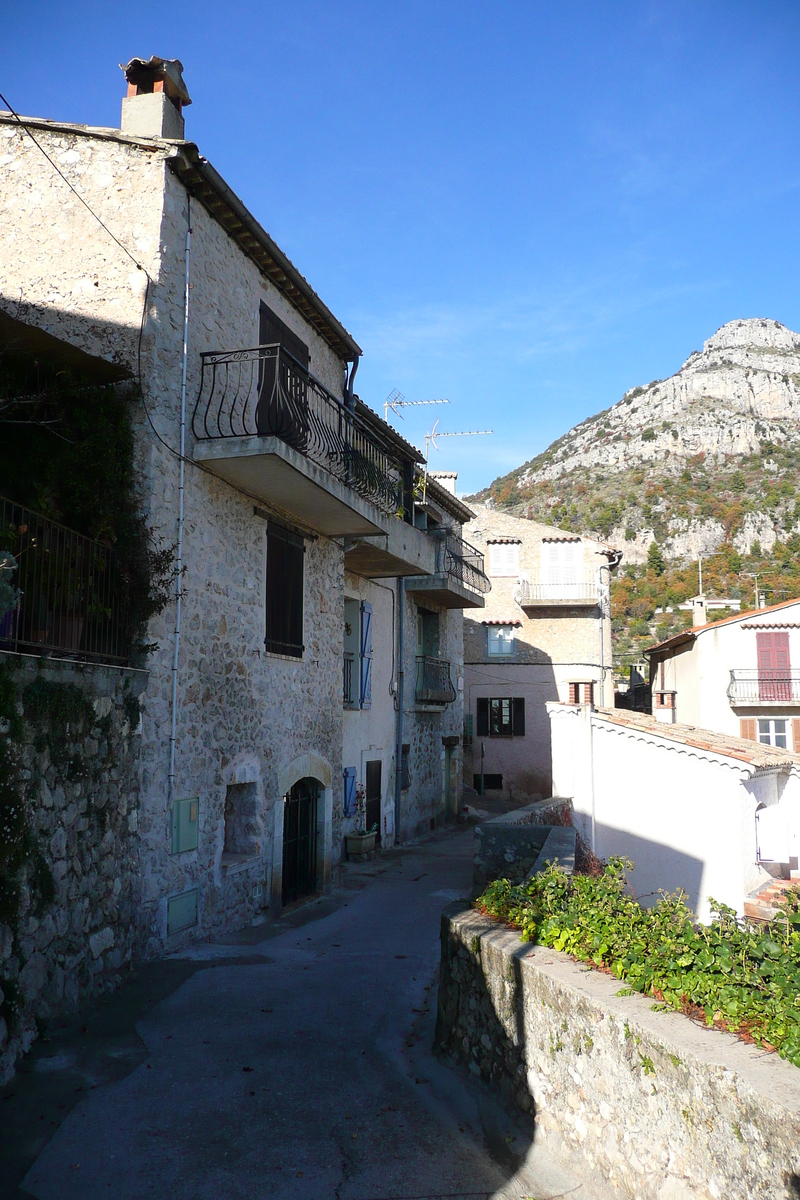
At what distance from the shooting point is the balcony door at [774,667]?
2859 centimetres

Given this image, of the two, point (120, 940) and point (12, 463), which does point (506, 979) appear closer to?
point (120, 940)

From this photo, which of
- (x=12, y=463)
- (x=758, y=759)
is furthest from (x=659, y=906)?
(x=758, y=759)

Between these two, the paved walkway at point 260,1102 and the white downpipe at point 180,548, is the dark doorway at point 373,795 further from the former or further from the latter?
the white downpipe at point 180,548

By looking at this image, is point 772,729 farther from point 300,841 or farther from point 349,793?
point 300,841

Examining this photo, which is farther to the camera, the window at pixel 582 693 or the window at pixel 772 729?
the window at pixel 772 729

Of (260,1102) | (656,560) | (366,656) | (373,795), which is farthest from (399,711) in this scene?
(656,560)

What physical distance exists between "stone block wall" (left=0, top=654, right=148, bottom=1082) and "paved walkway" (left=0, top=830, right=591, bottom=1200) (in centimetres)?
34

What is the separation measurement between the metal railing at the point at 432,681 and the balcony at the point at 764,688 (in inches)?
528

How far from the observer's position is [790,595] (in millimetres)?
50562

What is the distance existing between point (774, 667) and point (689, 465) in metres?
50.2

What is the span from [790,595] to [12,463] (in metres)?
51.2

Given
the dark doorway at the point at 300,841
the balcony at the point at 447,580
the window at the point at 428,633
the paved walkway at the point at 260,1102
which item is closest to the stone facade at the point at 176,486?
the dark doorway at the point at 300,841

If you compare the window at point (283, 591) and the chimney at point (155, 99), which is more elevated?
the chimney at point (155, 99)

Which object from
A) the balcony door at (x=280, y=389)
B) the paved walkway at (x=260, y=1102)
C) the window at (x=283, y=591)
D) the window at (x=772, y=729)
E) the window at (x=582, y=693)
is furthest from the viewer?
the window at (x=772, y=729)
